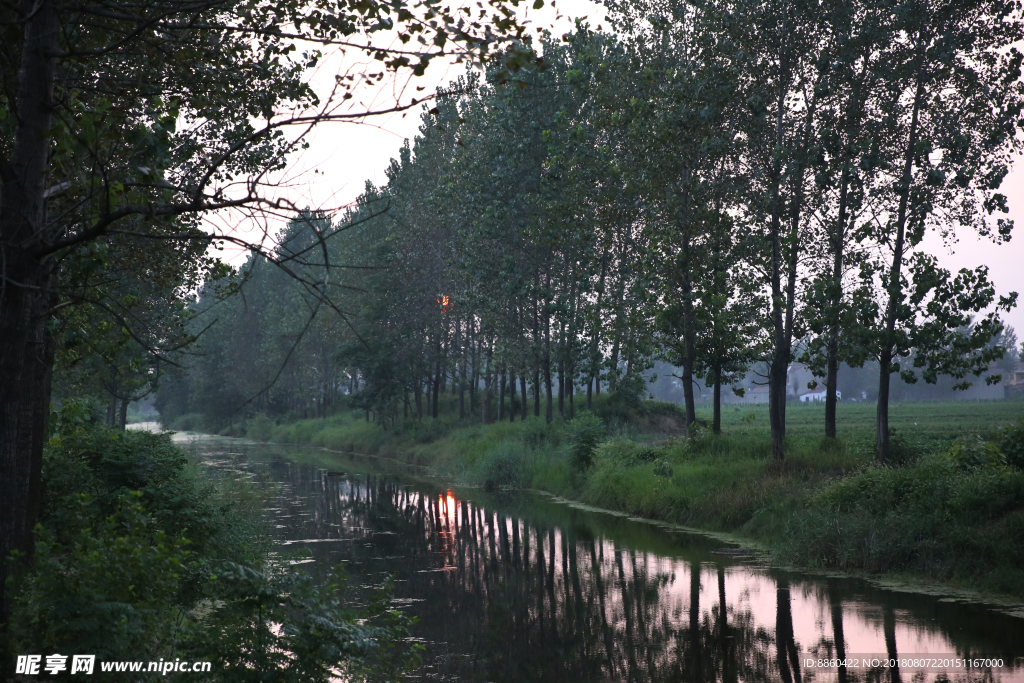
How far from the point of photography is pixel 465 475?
110 ft

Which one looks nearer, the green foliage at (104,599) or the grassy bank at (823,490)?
the green foliage at (104,599)

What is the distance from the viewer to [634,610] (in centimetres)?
1260

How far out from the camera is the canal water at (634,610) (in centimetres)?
969

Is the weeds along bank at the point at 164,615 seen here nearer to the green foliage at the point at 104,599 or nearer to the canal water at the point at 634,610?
the green foliage at the point at 104,599

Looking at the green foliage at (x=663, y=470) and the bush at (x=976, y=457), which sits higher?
the bush at (x=976, y=457)

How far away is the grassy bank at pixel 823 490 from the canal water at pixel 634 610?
0.90m

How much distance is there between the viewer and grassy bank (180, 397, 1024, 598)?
1344cm

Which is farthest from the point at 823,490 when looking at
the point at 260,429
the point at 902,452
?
the point at 260,429

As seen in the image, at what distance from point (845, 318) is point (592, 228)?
11409 millimetres

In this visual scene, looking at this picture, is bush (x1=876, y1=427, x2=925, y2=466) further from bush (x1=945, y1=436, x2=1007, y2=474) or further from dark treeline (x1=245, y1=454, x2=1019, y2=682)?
dark treeline (x1=245, y1=454, x2=1019, y2=682)

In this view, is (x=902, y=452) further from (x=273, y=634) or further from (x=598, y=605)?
(x=273, y=634)

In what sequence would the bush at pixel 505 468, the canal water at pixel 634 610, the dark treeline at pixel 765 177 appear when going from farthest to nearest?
the bush at pixel 505 468 < the dark treeline at pixel 765 177 < the canal water at pixel 634 610

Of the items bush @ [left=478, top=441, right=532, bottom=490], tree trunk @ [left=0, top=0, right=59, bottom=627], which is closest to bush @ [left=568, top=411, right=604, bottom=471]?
bush @ [left=478, top=441, right=532, bottom=490]

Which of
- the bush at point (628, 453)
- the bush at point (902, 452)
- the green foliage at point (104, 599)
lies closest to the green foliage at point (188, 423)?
the bush at point (628, 453)
